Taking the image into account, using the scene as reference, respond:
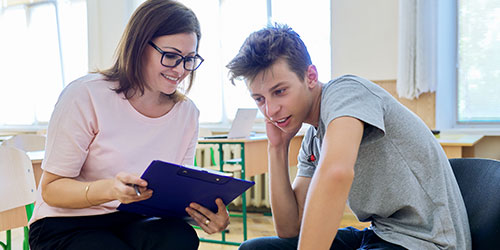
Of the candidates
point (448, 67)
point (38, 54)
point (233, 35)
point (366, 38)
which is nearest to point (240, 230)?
point (366, 38)

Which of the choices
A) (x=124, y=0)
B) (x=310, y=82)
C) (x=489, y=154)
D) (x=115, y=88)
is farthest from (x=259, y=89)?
(x=124, y=0)

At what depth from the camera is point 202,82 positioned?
4910 millimetres

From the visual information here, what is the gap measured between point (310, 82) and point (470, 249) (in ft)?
1.76

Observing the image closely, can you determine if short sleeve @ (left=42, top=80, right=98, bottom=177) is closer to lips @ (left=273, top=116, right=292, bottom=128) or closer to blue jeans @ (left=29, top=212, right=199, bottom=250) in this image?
blue jeans @ (left=29, top=212, right=199, bottom=250)

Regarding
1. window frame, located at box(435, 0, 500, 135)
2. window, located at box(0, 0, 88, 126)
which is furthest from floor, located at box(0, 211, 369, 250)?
window, located at box(0, 0, 88, 126)

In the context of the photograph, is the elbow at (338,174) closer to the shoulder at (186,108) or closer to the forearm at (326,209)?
the forearm at (326,209)

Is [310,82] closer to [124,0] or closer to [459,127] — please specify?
[459,127]

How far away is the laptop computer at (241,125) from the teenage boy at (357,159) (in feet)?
7.88

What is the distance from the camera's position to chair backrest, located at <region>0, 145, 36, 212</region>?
162 centimetres

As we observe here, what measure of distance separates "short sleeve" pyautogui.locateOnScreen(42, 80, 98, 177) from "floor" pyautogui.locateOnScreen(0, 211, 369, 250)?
218cm

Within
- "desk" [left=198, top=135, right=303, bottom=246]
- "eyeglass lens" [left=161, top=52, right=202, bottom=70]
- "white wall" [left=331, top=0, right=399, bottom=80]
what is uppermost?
"white wall" [left=331, top=0, right=399, bottom=80]

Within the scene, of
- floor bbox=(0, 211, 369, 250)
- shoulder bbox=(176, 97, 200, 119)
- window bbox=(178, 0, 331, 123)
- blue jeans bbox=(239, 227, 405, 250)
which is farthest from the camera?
window bbox=(178, 0, 331, 123)

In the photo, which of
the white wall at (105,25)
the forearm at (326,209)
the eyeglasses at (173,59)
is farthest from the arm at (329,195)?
the white wall at (105,25)

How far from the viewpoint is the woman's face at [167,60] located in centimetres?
127
